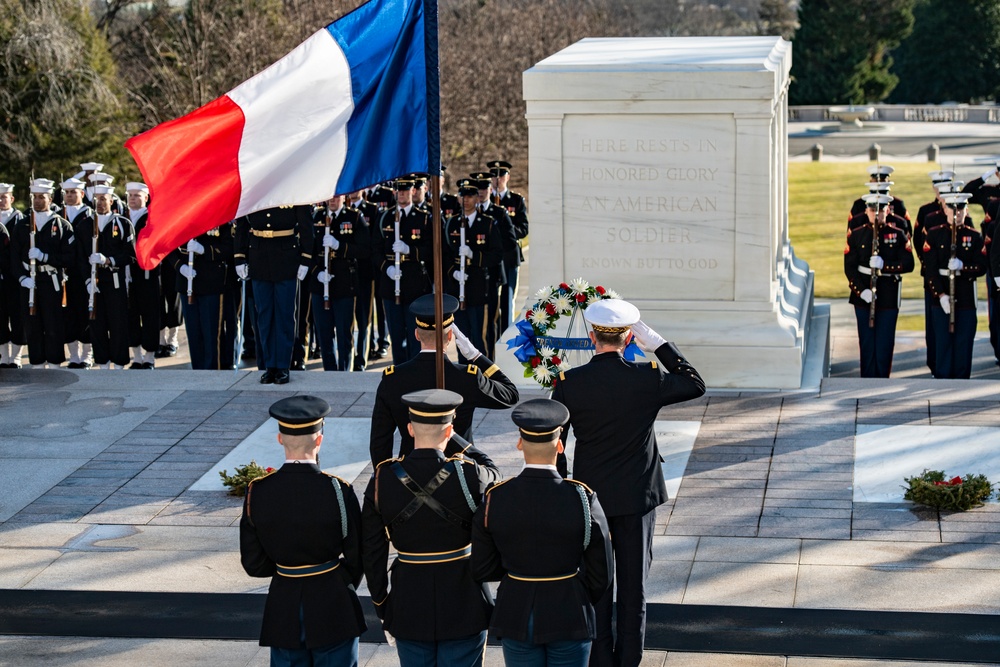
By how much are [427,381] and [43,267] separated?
6.97 m

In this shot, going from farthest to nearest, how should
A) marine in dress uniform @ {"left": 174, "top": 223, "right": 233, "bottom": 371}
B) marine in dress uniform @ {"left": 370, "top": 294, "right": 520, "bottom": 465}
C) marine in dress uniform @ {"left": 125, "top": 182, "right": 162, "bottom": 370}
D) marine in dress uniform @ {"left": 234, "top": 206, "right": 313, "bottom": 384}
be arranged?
marine in dress uniform @ {"left": 125, "top": 182, "right": 162, "bottom": 370} < marine in dress uniform @ {"left": 174, "top": 223, "right": 233, "bottom": 371} < marine in dress uniform @ {"left": 234, "top": 206, "right": 313, "bottom": 384} < marine in dress uniform @ {"left": 370, "top": 294, "right": 520, "bottom": 465}

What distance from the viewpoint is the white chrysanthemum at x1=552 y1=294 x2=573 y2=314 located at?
9125 mm

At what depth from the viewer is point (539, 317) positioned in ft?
29.5

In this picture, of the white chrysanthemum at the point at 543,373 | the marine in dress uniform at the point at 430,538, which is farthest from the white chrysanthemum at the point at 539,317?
the marine in dress uniform at the point at 430,538

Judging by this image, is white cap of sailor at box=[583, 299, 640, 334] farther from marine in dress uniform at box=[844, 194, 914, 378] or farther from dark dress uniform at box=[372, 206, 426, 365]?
marine in dress uniform at box=[844, 194, 914, 378]

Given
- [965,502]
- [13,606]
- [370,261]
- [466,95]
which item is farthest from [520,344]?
[466,95]

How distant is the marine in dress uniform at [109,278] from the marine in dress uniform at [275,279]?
56.9 inches

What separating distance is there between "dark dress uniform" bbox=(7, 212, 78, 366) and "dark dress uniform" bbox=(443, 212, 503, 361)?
3121mm

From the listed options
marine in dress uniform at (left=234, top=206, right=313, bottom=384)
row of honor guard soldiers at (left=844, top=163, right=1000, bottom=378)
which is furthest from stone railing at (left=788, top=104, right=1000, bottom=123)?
marine in dress uniform at (left=234, top=206, right=313, bottom=384)

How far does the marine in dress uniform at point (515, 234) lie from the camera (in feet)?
45.0

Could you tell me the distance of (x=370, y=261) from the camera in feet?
43.2

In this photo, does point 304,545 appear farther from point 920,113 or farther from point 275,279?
point 920,113

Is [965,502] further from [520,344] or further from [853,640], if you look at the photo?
[520,344]

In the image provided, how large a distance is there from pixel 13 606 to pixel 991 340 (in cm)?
888
